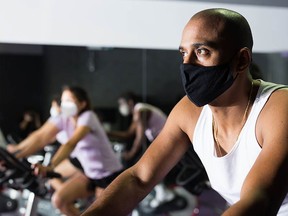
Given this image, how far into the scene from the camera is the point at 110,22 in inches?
176

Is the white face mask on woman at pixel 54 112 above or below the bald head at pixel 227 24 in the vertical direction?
below

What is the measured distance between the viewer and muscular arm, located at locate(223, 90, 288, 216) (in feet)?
4.43

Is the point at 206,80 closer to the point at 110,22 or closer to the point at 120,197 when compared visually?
the point at 120,197

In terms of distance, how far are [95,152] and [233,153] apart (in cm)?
302

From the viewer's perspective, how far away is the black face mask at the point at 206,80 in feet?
5.32

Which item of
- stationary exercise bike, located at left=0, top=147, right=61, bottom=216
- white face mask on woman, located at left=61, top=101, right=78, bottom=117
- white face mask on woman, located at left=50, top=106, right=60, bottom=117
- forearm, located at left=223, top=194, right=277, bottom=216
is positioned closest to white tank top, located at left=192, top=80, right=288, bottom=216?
forearm, located at left=223, top=194, right=277, bottom=216

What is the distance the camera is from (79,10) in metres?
4.38

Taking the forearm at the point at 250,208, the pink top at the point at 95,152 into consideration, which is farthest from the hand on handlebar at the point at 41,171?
the forearm at the point at 250,208

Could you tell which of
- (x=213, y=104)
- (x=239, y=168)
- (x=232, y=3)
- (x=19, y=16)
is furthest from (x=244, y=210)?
(x=232, y=3)

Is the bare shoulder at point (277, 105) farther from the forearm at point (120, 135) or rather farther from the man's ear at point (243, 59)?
the forearm at point (120, 135)

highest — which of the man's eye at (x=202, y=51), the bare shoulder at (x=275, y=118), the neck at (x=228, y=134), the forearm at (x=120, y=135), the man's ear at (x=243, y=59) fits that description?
the man's eye at (x=202, y=51)

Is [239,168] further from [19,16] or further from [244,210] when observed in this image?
A: [19,16]

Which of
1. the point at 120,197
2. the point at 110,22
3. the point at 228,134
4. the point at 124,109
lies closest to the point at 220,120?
the point at 228,134

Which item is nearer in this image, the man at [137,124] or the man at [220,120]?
the man at [220,120]
